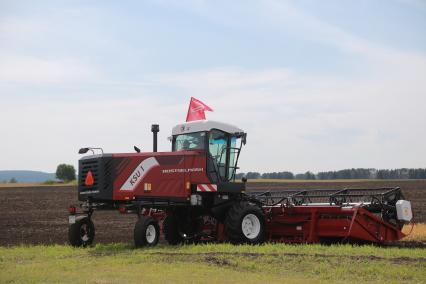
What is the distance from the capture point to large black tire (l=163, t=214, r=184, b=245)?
54.7ft

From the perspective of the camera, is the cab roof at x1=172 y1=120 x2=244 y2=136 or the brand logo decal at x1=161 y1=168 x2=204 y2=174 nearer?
the brand logo decal at x1=161 y1=168 x2=204 y2=174

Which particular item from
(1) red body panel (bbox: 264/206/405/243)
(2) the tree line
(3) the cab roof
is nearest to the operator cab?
(3) the cab roof

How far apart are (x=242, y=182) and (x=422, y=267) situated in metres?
6.56

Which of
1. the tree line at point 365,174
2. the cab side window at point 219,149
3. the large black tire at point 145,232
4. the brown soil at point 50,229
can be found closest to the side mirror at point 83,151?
the large black tire at point 145,232

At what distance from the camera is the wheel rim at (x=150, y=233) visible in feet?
48.3

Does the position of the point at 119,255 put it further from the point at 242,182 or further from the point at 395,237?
the point at 395,237

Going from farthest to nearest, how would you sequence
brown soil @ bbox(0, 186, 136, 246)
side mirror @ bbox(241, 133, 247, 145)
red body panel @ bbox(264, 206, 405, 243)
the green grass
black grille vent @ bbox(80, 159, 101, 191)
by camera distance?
brown soil @ bbox(0, 186, 136, 246)
side mirror @ bbox(241, 133, 247, 145)
black grille vent @ bbox(80, 159, 101, 191)
red body panel @ bbox(264, 206, 405, 243)
the green grass

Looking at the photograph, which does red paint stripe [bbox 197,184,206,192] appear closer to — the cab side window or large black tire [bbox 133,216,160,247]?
the cab side window

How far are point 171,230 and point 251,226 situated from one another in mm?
2226

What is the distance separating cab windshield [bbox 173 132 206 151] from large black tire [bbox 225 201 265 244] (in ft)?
5.75

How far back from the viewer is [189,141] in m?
16.2

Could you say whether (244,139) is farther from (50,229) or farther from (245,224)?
(50,229)

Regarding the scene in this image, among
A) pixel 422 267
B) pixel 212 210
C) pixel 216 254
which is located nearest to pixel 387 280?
pixel 422 267

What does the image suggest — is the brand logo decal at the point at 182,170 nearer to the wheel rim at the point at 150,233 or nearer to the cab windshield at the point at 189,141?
the cab windshield at the point at 189,141
